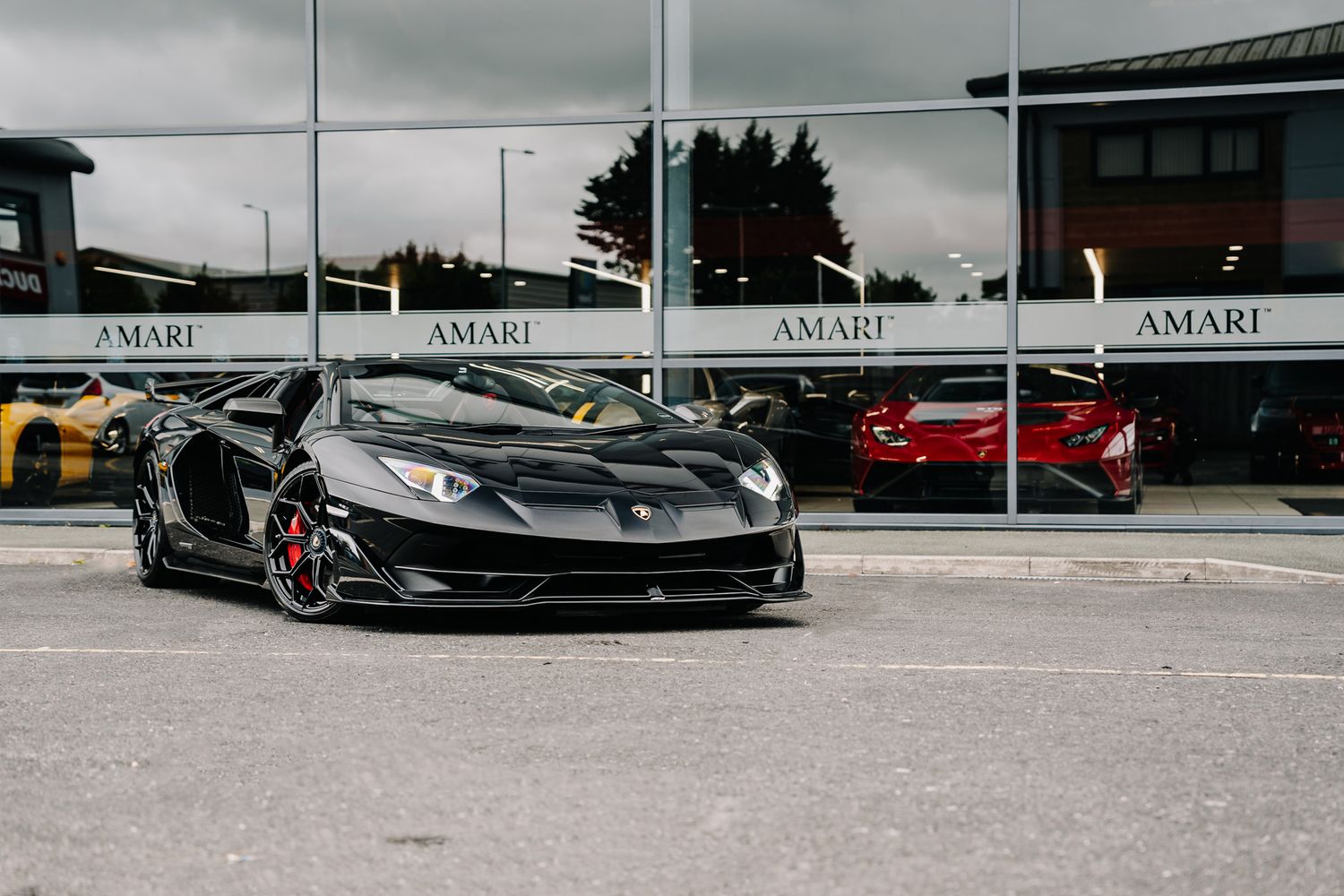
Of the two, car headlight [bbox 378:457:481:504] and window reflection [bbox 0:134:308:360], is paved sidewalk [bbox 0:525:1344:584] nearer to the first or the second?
window reflection [bbox 0:134:308:360]

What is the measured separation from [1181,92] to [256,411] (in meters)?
7.52

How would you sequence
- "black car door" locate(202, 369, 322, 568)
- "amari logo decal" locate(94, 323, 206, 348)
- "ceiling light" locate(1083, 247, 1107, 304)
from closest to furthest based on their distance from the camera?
"black car door" locate(202, 369, 322, 568), "ceiling light" locate(1083, 247, 1107, 304), "amari logo decal" locate(94, 323, 206, 348)

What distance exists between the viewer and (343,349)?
487 inches

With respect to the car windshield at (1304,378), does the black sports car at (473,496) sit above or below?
below

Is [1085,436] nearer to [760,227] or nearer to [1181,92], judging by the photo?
[1181,92]

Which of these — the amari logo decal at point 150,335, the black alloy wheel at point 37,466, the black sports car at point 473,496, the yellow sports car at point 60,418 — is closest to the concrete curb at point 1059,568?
the black sports car at point 473,496

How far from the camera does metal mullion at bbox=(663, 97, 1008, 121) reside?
1152cm

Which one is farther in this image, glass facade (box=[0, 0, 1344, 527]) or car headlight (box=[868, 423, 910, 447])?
car headlight (box=[868, 423, 910, 447])

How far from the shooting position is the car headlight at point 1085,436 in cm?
1121

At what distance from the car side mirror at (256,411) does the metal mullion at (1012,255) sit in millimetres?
5958

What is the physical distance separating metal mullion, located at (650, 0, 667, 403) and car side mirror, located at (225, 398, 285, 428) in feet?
16.4

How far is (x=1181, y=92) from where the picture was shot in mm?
11195

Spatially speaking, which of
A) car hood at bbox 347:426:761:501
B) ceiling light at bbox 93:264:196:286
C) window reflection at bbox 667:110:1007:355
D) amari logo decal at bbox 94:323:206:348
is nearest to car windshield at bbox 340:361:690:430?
car hood at bbox 347:426:761:501

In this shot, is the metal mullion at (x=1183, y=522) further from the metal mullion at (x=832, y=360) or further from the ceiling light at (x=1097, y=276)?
the ceiling light at (x=1097, y=276)
